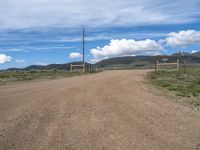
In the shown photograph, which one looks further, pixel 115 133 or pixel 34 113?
pixel 34 113

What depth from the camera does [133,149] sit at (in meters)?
7.32

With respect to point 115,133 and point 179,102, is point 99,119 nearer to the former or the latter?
point 115,133

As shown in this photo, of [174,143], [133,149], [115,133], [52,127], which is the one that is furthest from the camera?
[52,127]

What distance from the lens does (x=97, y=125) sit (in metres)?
9.59

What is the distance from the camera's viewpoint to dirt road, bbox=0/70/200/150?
7762 millimetres

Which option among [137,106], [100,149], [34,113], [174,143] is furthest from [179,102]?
[100,149]

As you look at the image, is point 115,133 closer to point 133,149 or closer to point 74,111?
point 133,149

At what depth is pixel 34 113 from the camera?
11.6 meters

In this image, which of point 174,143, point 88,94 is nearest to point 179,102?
point 88,94

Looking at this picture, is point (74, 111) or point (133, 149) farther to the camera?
point (74, 111)

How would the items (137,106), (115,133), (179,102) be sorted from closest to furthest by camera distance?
(115,133) < (137,106) < (179,102)

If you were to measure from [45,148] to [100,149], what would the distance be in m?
1.11

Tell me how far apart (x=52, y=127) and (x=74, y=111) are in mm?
2383

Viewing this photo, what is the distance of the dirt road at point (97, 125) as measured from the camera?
25.5 ft
